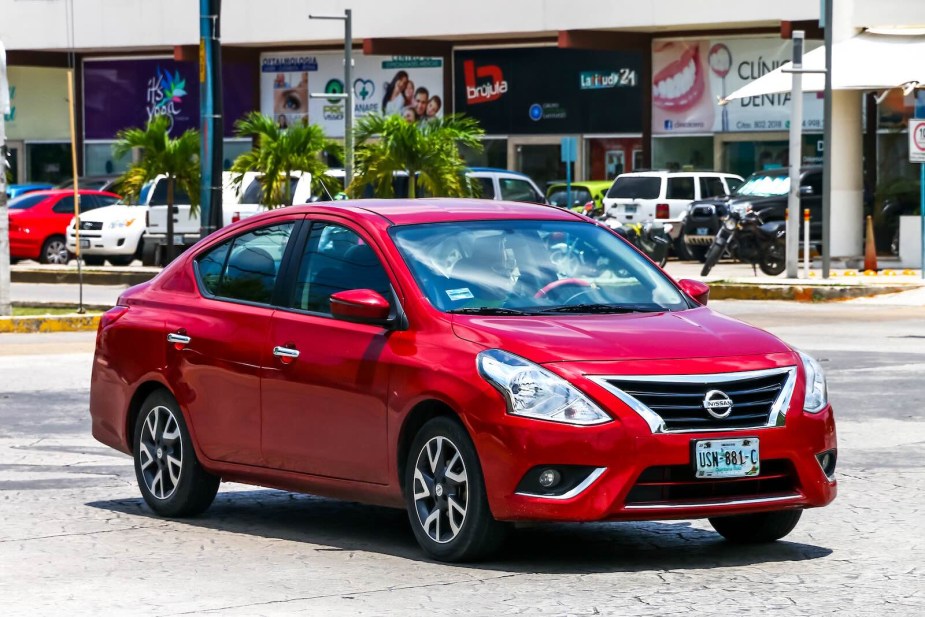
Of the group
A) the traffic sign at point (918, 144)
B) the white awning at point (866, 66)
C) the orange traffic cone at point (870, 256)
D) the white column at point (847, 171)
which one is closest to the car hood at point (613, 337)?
the traffic sign at point (918, 144)

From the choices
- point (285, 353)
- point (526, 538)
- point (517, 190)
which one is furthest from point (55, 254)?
point (526, 538)

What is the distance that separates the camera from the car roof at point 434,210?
28.8 ft

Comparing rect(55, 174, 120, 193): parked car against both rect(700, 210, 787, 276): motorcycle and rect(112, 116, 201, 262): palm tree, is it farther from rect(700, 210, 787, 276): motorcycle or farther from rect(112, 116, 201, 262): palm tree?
rect(700, 210, 787, 276): motorcycle

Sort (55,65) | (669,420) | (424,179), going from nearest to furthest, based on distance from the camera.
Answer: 1. (669,420)
2. (424,179)
3. (55,65)

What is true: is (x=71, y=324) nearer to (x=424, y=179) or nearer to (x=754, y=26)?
(x=424, y=179)

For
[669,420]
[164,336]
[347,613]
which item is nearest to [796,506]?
[669,420]

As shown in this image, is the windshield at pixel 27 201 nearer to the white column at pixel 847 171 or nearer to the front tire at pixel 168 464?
the white column at pixel 847 171

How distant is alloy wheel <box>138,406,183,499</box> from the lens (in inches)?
370

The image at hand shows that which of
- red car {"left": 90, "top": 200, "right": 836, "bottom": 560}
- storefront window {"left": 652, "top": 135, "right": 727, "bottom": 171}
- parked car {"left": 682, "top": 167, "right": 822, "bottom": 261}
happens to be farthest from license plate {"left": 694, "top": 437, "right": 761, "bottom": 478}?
storefront window {"left": 652, "top": 135, "right": 727, "bottom": 171}

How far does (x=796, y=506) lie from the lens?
789 cm

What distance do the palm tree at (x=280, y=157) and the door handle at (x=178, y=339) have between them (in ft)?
76.4

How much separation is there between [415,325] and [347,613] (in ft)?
5.24

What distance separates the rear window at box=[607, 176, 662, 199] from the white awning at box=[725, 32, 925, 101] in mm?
4059

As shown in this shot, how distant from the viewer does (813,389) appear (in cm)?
804
